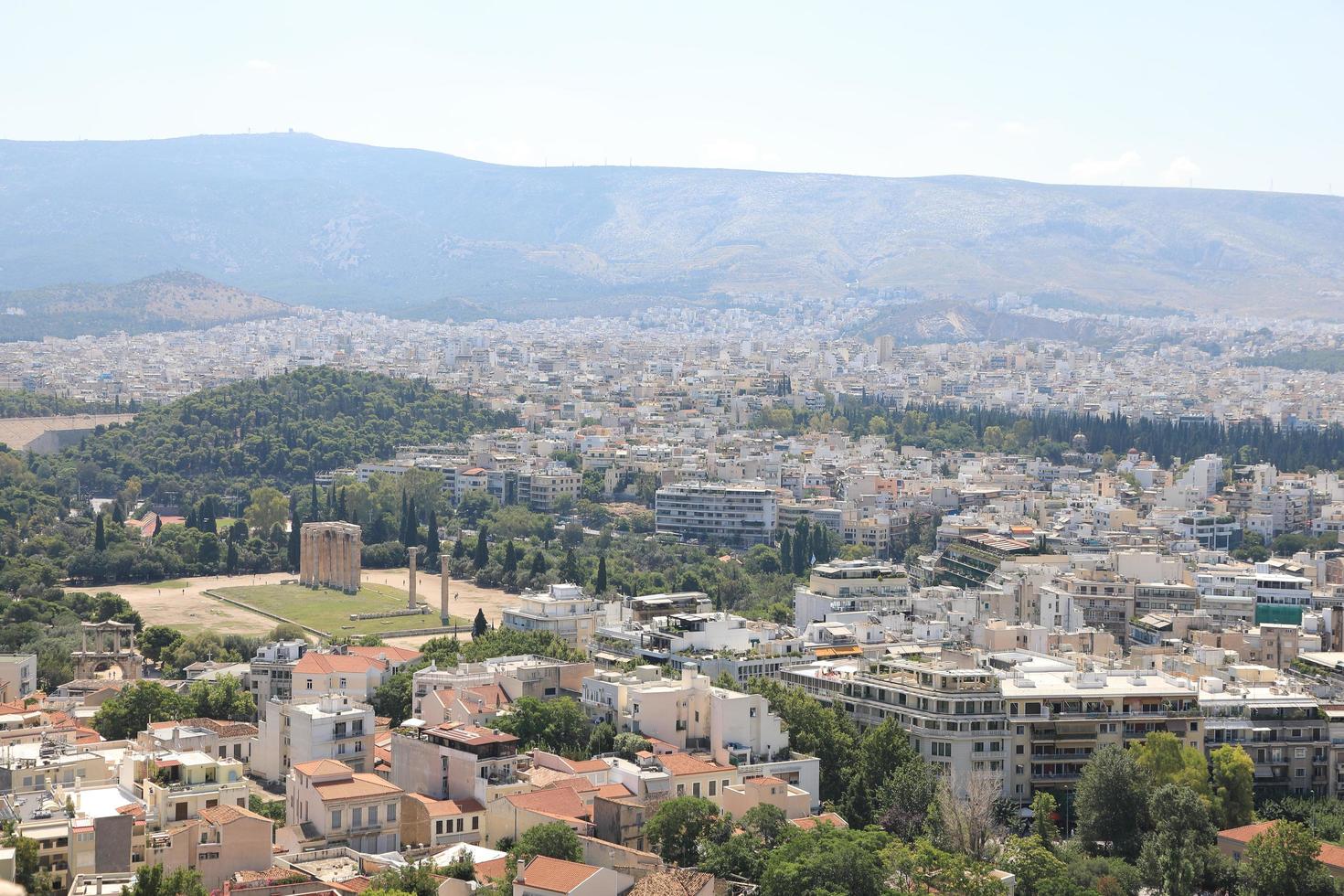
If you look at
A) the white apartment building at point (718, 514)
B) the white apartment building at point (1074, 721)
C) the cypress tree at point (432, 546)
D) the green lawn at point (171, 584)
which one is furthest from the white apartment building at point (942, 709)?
the white apartment building at point (718, 514)

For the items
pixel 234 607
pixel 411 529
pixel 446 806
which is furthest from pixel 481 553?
pixel 446 806

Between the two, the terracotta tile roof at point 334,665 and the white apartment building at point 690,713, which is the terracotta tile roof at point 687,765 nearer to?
the white apartment building at point 690,713

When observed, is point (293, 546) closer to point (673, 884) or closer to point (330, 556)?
point (330, 556)

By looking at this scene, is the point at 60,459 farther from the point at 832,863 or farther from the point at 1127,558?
the point at 832,863

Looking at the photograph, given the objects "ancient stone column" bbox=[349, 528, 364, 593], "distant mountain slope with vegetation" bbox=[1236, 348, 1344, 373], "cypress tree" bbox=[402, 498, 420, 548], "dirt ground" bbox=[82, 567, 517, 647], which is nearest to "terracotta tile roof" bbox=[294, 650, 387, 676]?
"dirt ground" bbox=[82, 567, 517, 647]

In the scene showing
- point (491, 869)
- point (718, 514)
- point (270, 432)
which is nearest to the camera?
point (491, 869)

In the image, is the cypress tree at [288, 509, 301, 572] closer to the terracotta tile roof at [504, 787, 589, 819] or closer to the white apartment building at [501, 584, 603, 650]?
the white apartment building at [501, 584, 603, 650]

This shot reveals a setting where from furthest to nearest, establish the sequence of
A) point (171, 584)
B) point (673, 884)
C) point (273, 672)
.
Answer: point (171, 584) < point (273, 672) < point (673, 884)
